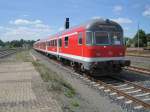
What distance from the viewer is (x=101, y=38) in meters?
15.9

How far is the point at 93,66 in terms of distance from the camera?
15.3 meters

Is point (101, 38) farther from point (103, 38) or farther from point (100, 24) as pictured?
point (100, 24)

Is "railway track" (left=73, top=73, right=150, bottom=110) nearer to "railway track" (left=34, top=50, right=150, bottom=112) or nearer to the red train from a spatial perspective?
"railway track" (left=34, top=50, right=150, bottom=112)

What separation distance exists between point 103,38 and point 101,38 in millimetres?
128

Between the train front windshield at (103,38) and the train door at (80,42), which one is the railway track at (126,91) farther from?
the train front windshield at (103,38)

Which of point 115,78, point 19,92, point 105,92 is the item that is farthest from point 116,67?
point 19,92

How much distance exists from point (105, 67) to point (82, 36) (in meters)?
2.35

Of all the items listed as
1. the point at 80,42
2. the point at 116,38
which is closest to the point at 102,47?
the point at 116,38

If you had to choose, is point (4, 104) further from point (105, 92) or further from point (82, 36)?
point (82, 36)

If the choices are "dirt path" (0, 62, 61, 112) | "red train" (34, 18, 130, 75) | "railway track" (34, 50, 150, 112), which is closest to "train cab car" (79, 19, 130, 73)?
"red train" (34, 18, 130, 75)

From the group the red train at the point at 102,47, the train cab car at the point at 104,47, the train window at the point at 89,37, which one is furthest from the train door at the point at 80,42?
the train window at the point at 89,37

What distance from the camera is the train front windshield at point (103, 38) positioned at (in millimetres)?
15656

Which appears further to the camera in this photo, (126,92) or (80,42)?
(80,42)

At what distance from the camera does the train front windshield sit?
1566 cm
